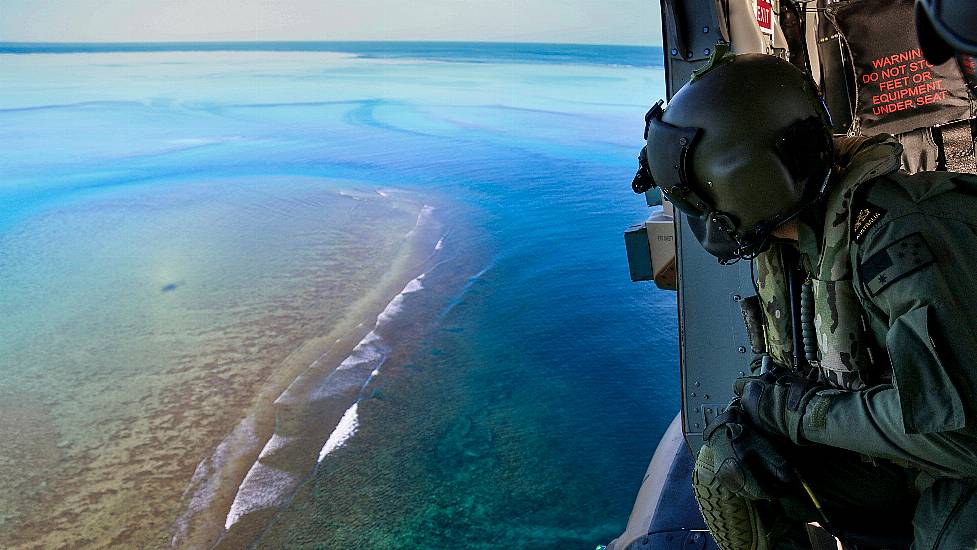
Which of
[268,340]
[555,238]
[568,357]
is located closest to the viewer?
[568,357]

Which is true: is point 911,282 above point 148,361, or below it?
above

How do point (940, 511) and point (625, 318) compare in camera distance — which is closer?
point (940, 511)

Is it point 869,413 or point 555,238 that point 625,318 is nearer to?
point 555,238

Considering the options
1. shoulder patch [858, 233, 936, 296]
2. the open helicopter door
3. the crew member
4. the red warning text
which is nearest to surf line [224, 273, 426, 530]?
the open helicopter door

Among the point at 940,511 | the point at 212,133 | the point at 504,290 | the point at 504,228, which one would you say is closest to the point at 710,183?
the point at 940,511

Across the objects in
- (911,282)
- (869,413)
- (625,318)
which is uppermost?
(911,282)

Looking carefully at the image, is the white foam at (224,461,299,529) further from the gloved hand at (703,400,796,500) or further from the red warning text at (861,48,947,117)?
the red warning text at (861,48,947,117)

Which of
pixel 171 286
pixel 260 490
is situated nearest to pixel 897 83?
pixel 260 490

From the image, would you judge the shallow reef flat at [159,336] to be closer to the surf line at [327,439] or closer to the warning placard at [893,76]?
the surf line at [327,439]
